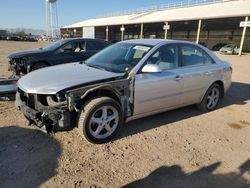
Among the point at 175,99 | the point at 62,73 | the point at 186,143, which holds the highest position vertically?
the point at 62,73

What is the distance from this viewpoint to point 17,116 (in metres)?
4.91

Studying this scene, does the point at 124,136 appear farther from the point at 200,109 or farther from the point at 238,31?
the point at 238,31

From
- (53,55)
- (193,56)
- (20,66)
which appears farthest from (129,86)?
(20,66)

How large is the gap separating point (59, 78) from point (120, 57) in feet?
4.53

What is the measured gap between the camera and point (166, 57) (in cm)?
482

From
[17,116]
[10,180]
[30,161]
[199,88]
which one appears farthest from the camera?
[199,88]

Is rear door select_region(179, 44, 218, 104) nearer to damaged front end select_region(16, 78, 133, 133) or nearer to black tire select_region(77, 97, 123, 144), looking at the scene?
damaged front end select_region(16, 78, 133, 133)

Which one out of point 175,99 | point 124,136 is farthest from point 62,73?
point 175,99

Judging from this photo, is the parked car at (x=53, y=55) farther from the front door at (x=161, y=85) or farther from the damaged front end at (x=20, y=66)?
the front door at (x=161, y=85)

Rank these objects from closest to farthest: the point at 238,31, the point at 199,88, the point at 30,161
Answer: the point at 30,161 < the point at 199,88 < the point at 238,31

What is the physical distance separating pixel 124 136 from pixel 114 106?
672mm

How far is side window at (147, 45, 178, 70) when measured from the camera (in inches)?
182

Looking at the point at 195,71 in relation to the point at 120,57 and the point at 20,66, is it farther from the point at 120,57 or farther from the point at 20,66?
the point at 20,66

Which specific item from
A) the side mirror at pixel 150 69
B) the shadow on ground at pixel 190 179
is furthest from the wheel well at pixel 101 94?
the shadow on ground at pixel 190 179
